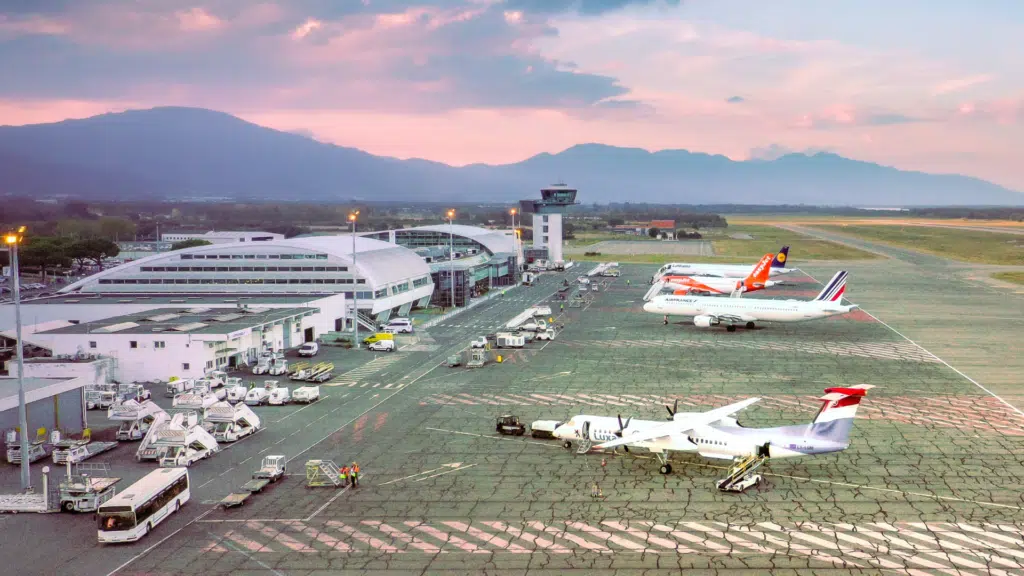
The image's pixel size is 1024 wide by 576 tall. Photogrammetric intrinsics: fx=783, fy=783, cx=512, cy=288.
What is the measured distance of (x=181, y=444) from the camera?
43.0m

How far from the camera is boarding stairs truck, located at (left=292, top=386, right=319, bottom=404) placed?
56750 mm

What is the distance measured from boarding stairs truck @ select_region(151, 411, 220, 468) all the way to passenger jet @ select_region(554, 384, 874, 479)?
21.6 meters

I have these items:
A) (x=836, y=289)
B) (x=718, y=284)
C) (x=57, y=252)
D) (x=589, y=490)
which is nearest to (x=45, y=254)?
(x=57, y=252)

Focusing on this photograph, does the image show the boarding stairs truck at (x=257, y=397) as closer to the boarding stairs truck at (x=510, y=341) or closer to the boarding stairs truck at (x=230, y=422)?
the boarding stairs truck at (x=230, y=422)

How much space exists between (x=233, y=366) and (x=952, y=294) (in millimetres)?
108409

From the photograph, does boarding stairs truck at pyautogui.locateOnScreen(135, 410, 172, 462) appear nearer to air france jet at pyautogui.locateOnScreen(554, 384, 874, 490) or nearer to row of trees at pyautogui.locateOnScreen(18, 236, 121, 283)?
air france jet at pyautogui.locateOnScreen(554, 384, 874, 490)

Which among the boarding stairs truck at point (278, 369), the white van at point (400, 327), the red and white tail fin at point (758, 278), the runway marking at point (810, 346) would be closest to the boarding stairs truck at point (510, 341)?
the runway marking at point (810, 346)

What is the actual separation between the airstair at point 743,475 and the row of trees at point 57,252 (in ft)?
404

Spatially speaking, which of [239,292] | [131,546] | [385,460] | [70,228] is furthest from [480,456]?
[70,228]

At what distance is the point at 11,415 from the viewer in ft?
148

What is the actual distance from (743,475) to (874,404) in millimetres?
22275

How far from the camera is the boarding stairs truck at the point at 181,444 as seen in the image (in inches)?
1672

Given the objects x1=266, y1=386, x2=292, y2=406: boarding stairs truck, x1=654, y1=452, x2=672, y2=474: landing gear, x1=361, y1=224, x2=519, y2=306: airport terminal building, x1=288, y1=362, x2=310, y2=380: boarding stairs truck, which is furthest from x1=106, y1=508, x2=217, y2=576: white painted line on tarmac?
x1=361, y1=224, x2=519, y2=306: airport terminal building

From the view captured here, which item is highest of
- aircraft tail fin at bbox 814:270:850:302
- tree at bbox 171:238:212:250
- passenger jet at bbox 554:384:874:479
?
tree at bbox 171:238:212:250
